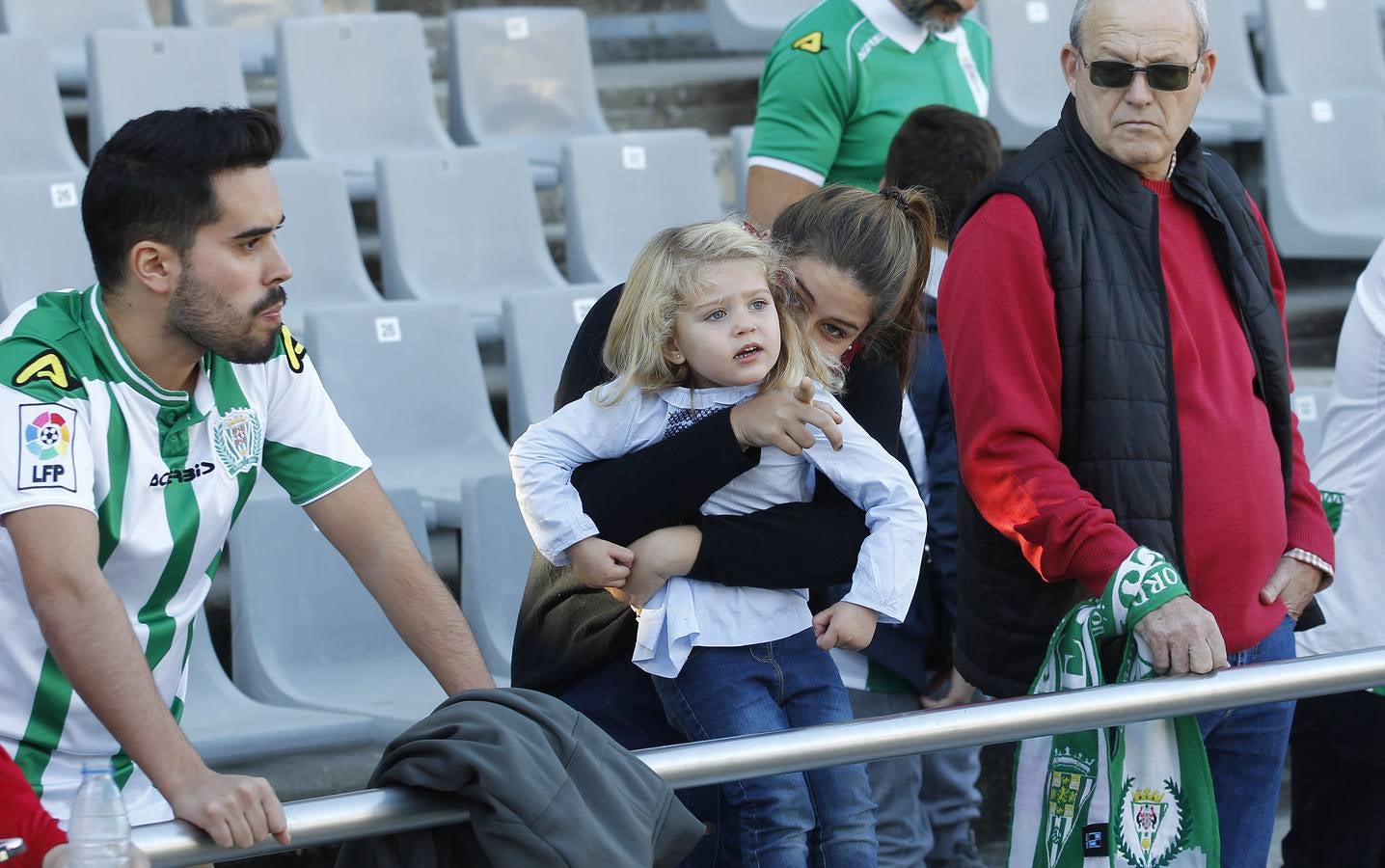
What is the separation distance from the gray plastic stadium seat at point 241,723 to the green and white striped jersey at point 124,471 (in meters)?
1.04

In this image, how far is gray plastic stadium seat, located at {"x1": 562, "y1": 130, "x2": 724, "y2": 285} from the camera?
201 inches

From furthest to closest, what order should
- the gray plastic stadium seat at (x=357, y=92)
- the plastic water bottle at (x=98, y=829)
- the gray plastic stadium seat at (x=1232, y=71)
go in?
1. the gray plastic stadium seat at (x=1232, y=71)
2. the gray plastic stadium seat at (x=357, y=92)
3. the plastic water bottle at (x=98, y=829)

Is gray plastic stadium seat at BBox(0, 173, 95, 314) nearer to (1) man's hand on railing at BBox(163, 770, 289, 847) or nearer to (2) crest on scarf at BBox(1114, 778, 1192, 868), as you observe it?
(1) man's hand on railing at BBox(163, 770, 289, 847)

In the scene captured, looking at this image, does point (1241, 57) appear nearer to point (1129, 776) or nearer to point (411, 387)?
point (411, 387)

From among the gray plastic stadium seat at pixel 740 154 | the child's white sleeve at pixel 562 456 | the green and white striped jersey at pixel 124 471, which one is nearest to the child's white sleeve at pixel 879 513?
the child's white sleeve at pixel 562 456

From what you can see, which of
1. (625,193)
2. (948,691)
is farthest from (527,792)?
(625,193)

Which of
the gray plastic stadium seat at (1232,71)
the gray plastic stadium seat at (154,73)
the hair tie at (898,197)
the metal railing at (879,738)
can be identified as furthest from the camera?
the gray plastic stadium seat at (1232,71)

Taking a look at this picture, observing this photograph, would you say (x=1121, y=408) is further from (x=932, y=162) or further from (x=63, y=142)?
(x=63, y=142)

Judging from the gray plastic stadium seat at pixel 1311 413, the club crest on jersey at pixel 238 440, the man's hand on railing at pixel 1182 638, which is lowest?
the gray plastic stadium seat at pixel 1311 413

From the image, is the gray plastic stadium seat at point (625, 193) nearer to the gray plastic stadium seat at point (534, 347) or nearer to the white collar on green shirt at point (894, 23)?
the gray plastic stadium seat at point (534, 347)

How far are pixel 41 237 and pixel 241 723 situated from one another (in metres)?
1.52

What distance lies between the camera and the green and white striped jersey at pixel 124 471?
195 centimetres

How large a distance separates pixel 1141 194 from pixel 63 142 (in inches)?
138

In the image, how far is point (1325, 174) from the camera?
6.02 m
